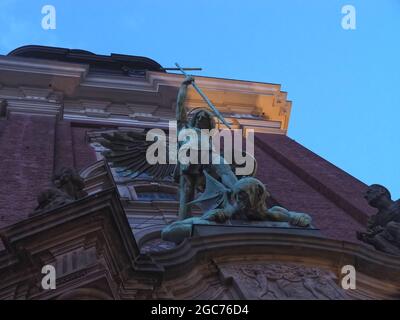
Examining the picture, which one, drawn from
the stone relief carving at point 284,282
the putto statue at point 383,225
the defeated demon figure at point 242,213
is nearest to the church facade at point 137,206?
the stone relief carving at point 284,282

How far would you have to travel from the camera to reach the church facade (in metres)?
5.91

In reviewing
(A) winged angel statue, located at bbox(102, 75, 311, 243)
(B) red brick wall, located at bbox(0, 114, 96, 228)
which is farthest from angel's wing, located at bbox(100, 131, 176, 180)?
(A) winged angel statue, located at bbox(102, 75, 311, 243)

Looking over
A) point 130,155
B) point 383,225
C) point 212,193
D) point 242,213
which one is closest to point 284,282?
point 242,213

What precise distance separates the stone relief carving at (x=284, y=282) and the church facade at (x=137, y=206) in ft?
0.04

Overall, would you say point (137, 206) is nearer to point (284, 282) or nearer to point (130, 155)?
point (130, 155)

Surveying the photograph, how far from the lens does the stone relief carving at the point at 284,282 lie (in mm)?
5816

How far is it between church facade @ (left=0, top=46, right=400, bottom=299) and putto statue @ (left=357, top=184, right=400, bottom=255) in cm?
47

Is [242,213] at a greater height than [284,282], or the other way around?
[242,213]

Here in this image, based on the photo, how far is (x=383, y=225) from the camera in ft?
25.3

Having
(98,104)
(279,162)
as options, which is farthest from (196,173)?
(98,104)

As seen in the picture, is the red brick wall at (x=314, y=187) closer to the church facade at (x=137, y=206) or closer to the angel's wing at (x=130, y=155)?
the church facade at (x=137, y=206)

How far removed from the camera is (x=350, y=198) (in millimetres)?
12555

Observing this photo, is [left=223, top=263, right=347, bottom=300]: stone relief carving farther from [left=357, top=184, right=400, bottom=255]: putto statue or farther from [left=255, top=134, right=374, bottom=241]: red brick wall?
[left=255, top=134, right=374, bottom=241]: red brick wall

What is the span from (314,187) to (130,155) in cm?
375
